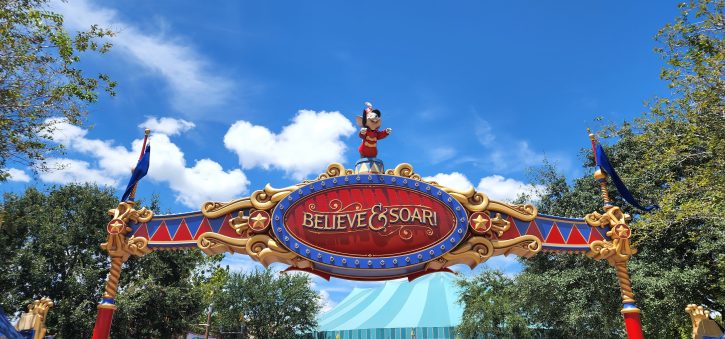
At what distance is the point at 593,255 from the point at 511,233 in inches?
60.9

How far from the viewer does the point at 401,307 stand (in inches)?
1310

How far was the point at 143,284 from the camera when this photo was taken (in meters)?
20.3

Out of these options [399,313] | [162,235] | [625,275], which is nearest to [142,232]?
[162,235]

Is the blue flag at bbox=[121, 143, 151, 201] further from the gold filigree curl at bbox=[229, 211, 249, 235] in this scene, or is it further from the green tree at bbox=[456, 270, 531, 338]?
the green tree at bbox=[456, 270, 531, 338]

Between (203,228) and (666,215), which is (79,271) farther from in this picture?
(666,215)

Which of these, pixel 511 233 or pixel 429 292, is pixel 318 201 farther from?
pixel 429 292

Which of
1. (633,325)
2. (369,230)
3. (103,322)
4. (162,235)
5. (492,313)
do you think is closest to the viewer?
(103,322)

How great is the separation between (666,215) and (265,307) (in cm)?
2155

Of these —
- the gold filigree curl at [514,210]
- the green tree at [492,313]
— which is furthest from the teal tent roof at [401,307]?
the gold filigree curl at [514,210]

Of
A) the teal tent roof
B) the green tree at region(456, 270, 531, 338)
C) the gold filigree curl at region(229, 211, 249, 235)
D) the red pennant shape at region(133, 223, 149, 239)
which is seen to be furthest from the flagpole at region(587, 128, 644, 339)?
the teal tent roof

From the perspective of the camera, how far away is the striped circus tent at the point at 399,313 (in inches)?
1092

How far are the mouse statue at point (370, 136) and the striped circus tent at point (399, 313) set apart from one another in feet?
64.3

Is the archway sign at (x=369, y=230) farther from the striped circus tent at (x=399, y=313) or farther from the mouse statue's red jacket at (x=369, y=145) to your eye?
the striped circus tent at (x=399, y=313)

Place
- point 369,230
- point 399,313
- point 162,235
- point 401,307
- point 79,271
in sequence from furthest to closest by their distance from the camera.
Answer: point 401,307 < point 399,313 < point 79,271 < point 162,235 < point 369,230
